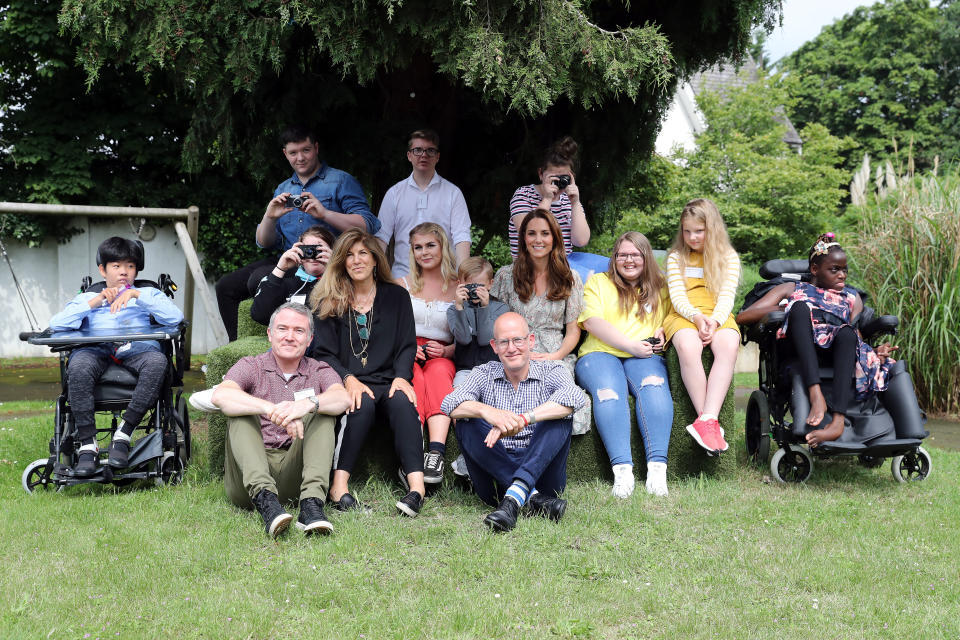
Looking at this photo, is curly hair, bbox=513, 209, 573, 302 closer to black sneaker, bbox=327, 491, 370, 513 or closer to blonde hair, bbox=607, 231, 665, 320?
blonde hair, bbox=607, 231, 665, 320

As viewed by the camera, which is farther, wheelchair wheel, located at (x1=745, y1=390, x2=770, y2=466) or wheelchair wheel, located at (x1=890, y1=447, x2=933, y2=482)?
wheelchair wheel, located at (x1=745, y1=390, x2=770, y2=466)

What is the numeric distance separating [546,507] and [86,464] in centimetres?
227

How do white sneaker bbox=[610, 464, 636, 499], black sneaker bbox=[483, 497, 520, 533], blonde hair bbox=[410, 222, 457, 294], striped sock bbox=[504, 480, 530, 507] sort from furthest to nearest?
blonde hair bbox=[410, 222, 457, 294] < white sneaker bbox=[610, 464, 636, 499] < striped sock bbox=[504, 480, 530, 507] < black sneaker bbox=[483, 497, 520, 533]

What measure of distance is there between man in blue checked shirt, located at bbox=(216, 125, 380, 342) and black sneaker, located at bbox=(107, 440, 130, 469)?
1.48 meters

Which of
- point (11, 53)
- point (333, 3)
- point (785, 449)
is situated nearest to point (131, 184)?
point (11, 53)

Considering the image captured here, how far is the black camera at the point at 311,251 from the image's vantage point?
4617mm

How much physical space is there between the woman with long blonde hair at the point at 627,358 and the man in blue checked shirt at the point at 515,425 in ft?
1.42

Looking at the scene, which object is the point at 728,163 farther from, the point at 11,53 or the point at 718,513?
the point at 718,513

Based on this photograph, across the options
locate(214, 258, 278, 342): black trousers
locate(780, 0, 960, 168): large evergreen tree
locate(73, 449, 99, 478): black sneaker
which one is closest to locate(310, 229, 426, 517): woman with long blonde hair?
locate(73, 449, 99, 478): black sneaker

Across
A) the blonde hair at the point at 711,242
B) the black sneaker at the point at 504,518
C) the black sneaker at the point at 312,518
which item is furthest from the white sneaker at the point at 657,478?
the black sneaker at the point at 312,518

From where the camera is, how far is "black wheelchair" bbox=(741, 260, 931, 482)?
425cm

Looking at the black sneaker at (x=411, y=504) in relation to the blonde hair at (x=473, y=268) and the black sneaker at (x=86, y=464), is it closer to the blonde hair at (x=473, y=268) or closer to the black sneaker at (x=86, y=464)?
the blonde hair at (x=473, y=268)

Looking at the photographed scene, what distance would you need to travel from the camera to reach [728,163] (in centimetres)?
1595

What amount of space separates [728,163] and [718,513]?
1332 centimetres
